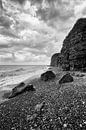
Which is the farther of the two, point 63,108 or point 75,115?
point 63,108

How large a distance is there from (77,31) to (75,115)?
3185cm

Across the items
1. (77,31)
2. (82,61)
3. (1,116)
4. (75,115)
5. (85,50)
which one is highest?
(77,31)

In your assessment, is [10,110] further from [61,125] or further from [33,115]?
[61,125]

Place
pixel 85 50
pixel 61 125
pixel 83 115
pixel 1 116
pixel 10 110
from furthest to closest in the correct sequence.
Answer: pixel 85 50
pixel 10 110
pixel 1 116
pixel 83 115
pixel 61 125

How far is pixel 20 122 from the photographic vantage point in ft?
22.3

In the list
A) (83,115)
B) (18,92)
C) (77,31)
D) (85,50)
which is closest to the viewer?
(83,115)

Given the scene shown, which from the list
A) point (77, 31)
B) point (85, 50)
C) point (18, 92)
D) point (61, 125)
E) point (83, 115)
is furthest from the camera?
point (77, 31)

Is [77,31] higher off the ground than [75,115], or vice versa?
[77,31]

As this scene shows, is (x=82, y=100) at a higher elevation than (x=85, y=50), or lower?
lower

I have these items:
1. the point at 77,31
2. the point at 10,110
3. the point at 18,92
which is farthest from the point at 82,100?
the point at 77,31

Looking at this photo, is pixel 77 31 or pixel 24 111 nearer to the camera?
pixel 24 111

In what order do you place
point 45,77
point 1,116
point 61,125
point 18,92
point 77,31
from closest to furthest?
point 61,125 < point 1,116 < point 18,92 < point 45,77 < point 77,31

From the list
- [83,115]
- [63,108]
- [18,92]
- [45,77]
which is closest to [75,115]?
[83,115]

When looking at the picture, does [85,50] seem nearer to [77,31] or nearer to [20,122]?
[77,31]
